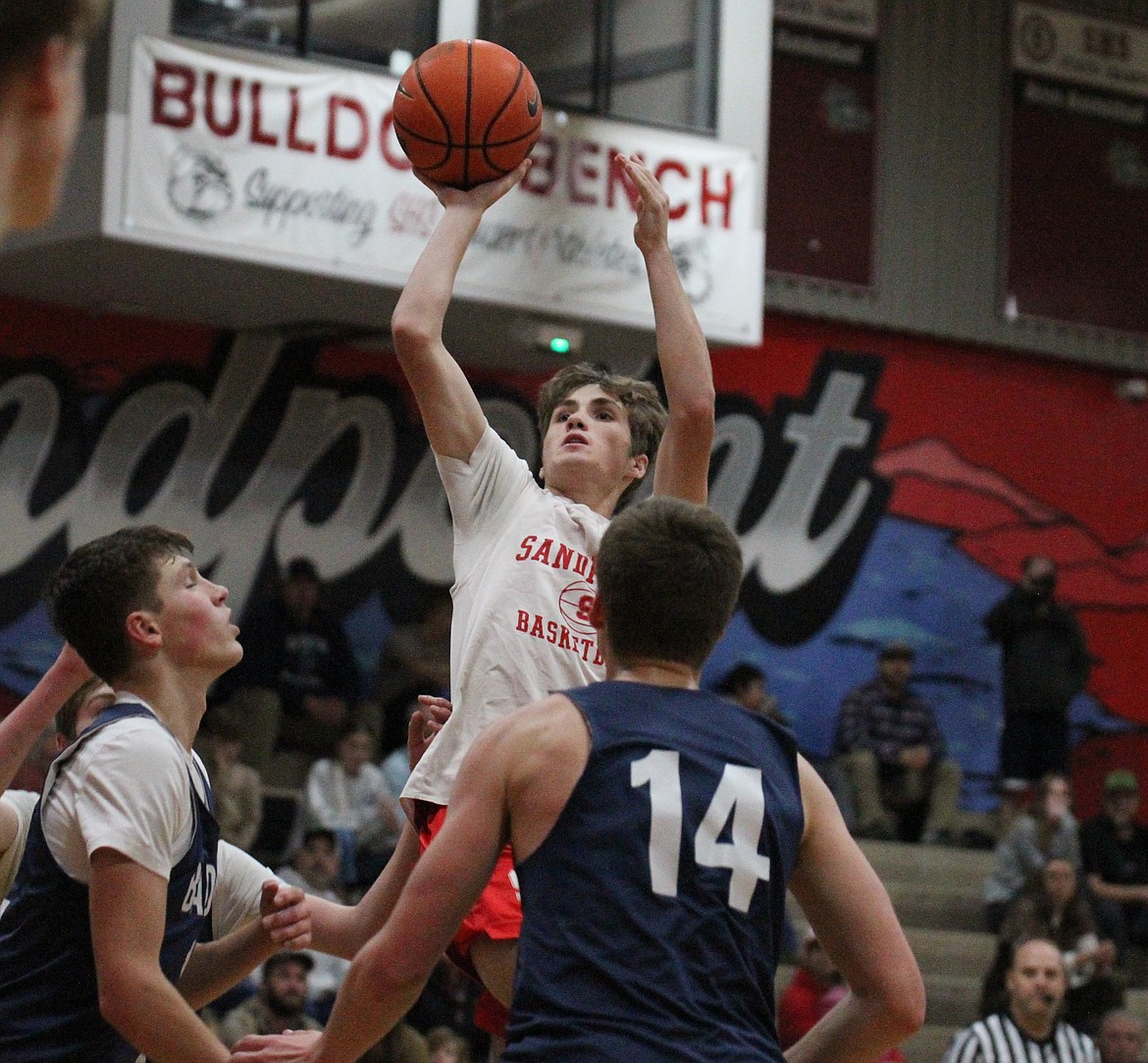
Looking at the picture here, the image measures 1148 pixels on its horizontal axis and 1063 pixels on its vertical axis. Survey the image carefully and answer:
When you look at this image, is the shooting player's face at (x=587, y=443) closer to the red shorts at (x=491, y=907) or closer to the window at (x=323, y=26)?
the red shorts at (x=491, y=907)

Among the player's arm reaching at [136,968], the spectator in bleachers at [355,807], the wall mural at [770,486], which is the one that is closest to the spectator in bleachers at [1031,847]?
the wall mural at [770,486]

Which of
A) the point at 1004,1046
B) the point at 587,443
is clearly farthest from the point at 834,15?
the point at 587,443

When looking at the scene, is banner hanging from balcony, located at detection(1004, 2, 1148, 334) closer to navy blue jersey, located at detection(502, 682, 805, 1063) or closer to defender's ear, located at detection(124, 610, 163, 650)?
defender's ear, located at detection(124, 610, 163, 650)

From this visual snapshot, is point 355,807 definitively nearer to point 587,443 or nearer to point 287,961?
point 287,961

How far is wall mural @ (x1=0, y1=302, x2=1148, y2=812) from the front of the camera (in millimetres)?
13984

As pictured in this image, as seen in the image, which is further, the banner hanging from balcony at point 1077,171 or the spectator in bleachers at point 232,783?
the banner hanging from balcony at point 1077,171

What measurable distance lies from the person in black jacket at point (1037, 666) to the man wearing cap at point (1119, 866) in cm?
95

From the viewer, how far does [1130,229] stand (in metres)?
18.8

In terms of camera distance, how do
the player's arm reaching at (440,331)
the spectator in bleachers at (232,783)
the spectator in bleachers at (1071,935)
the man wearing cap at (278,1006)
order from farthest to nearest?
1. the spectator in bleachers at (1071,935)
2. the spectator in bleachers at (232,783)
3. the man wearing cap at (278,1006)
4. the player's arm reaching at (440,331)

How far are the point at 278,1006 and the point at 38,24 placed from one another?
5.65 m

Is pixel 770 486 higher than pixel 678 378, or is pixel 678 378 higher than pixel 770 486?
pixel 770 486

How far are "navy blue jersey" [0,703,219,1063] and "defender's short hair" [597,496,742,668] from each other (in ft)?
3.66

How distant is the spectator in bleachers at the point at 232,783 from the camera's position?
38.5 feet

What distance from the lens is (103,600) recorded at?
437cm
